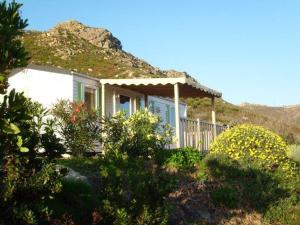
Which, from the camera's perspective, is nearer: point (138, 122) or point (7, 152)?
point (7, 152)

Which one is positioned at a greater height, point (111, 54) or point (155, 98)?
point (111, 54)

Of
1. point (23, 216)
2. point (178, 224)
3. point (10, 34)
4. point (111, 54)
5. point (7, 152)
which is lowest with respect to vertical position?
point (178, 224)

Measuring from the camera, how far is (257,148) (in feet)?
52.9

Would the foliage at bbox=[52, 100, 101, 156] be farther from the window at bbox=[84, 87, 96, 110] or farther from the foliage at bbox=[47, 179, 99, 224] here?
the foliage at bbox=[47, 179, 99, 224]

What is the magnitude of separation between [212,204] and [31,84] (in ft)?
32.9

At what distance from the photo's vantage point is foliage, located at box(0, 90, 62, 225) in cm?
638

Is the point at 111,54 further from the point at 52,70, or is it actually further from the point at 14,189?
the point at 14,189

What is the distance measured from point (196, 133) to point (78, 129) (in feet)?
20.6

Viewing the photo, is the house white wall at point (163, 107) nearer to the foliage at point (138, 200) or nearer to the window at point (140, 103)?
the window at point (140, 103)

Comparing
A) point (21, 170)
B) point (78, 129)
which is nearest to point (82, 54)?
point (78, 129)

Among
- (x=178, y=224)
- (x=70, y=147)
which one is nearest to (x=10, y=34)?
(x=178, y=224)

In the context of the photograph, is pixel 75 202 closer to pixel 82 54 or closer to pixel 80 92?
pixel 80 92

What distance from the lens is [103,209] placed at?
28.5 feet

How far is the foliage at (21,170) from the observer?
6383mm
